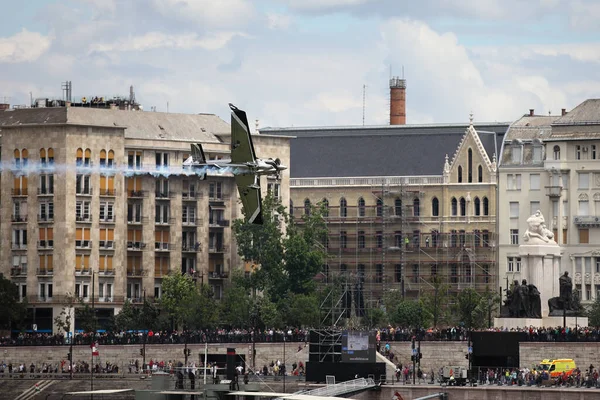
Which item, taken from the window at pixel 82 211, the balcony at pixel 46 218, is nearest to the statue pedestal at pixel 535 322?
the window at pixel 82 211

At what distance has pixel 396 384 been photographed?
141250 millimetres

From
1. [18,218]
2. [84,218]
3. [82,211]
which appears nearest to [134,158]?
[82,211]

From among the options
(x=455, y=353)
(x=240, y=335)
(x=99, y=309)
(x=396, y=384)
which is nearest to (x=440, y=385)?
(x=396, y=384)

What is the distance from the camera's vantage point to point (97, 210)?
18775 centimetres

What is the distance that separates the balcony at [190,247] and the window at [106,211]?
28.9ft

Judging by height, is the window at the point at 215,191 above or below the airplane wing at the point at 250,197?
above

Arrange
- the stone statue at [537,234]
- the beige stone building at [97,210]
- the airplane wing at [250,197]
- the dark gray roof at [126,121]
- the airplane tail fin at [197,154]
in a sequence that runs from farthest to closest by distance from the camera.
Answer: the dark gray roof at [126,121]
the beige stone building at [97,210]
the stone statue at [537,234]
the airplane tail fin at [197,154]
the airplane wing at [250,197]

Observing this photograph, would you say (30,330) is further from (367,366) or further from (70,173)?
(367,366)

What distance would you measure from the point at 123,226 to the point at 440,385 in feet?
184

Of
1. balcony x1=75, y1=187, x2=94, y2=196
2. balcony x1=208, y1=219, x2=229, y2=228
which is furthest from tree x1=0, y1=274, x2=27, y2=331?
balcony x1=208, y1=219, x2=229, y2=228

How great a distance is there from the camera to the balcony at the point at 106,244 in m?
188

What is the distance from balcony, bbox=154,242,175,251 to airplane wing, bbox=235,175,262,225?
3170 inches

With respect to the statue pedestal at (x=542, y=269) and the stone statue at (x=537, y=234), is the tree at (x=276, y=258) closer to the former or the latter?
the stone statue at (x=537, y=234)

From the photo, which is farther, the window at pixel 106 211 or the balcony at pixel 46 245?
the window at pixel 106 211
